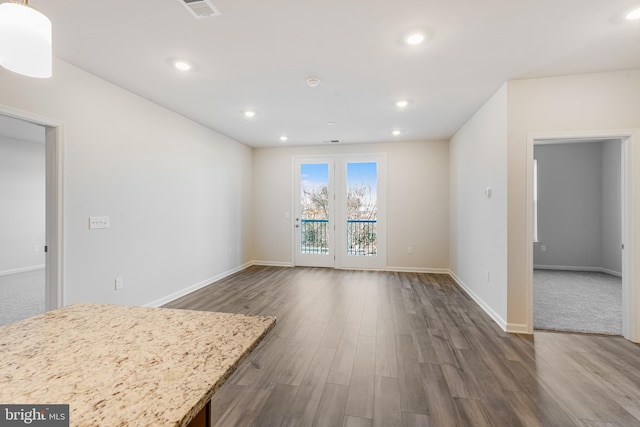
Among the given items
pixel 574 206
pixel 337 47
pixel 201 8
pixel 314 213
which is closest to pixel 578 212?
pixel 574 206

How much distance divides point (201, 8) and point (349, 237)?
15.2 ft

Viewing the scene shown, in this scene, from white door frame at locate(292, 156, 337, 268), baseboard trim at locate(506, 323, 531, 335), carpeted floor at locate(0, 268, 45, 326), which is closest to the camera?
baseboard trim at locate(506, 323, 531, 335)

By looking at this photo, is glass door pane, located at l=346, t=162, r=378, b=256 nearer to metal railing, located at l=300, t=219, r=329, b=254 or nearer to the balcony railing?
the balcony railing

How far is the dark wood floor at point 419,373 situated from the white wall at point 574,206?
3729mm

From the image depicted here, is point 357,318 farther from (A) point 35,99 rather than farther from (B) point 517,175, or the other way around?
(A) point 35,99

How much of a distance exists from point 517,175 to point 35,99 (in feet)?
14.5

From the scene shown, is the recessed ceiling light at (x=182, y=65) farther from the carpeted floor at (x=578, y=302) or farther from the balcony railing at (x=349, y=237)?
the carpeted floor at (x=578, y=302)

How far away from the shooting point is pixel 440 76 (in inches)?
112

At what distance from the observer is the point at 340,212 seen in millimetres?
5867

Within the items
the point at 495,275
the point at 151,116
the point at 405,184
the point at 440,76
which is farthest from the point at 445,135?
the point at 151,116

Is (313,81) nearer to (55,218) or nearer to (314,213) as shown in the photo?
(55,218)

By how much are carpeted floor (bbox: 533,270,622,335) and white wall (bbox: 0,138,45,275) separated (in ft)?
28.3

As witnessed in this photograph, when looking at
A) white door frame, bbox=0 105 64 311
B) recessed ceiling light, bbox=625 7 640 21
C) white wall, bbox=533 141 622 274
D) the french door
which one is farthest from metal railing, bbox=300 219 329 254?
recessed ceiling light, bbox=625 7 640 21

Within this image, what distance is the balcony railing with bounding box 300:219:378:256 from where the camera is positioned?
5.80 metres
